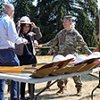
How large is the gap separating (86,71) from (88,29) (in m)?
31.7

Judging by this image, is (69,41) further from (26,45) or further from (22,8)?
(22,8)

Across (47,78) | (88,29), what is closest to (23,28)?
(47,78)

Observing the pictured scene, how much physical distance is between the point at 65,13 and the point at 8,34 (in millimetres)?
A: 30851

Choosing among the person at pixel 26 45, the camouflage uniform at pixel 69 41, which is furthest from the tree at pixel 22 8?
the person at pixel 26 45

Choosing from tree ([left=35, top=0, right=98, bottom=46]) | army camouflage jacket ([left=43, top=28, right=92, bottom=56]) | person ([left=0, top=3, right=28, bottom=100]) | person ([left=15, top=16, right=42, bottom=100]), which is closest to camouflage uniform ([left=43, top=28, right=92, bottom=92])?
army camouflage jacket ([left=43, top=28, right=92, bottom=56])

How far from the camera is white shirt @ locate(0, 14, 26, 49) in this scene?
3418mm

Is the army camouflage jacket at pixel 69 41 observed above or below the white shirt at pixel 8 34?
below

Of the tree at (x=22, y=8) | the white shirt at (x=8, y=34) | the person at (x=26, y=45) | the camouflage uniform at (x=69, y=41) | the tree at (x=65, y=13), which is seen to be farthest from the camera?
the tree at (x=22, y=8)

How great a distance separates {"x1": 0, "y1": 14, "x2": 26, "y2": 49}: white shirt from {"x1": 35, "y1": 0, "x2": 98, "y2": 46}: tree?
1104 inches

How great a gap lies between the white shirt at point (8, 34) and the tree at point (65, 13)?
28.0m

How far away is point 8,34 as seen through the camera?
3.47 metres

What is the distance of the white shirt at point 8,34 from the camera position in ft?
11.2

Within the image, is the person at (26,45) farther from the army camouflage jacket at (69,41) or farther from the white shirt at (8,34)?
the white shirt at (8,34)

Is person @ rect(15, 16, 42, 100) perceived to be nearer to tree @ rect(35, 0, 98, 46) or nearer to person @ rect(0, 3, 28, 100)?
→ person @ rect(0, 3, 28, 100)
